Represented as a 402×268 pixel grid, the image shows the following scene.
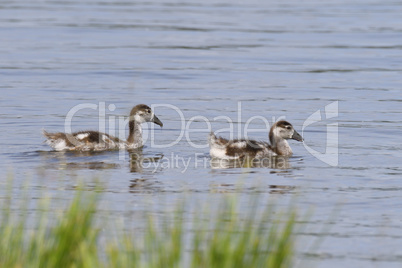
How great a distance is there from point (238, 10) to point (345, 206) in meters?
25.0

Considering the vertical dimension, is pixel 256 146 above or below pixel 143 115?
below

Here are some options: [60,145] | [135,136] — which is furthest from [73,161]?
[135,136]

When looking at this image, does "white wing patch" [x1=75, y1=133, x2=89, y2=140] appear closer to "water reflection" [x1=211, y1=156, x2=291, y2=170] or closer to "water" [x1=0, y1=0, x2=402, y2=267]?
"water" [x1=0, y1=0, x2=402, y2=267]

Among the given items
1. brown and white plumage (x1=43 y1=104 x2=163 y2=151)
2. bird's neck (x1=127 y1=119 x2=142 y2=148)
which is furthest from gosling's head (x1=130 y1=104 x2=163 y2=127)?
brown and white plumage (x1=43 y1=104 x2=163 y2=151)

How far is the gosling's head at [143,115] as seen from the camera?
15359 millimetres

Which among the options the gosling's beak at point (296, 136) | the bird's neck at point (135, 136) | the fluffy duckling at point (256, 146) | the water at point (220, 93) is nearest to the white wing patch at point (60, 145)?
the water at point (220, 93)

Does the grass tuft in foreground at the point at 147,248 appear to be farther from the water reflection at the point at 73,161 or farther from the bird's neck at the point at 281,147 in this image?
the bird's neck at the point at 281,147

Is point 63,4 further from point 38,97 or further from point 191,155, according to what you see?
point 191,155

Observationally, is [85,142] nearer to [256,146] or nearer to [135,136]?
[135,136]

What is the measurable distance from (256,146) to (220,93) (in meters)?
5.65

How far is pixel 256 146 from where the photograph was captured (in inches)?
553

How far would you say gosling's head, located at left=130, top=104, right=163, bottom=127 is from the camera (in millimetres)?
15359

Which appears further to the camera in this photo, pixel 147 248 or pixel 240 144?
pixel 240 144

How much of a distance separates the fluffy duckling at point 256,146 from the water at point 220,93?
1.02 feet
